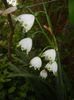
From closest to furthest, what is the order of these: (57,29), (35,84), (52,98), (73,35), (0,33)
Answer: (35,84), (52,98), (73,35), (57,29), (0,33)

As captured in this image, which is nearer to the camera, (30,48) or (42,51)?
(30,48)

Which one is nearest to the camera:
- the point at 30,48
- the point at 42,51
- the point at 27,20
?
the point at 27,20

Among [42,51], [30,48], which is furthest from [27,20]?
[42,51]

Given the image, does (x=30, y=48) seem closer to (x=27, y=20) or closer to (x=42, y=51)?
(x=42, y=51)

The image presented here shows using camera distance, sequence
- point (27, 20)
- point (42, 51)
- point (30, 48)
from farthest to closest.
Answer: point (42, 51), point (30, 48), point (27, 20)

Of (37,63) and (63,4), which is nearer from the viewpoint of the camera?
(37,63)

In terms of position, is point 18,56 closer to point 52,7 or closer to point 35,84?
point 35,84

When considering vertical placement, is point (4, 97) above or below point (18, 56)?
below

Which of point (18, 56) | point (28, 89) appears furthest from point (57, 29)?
point (28, 89)

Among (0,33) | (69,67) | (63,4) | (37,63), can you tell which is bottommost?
(37,63)

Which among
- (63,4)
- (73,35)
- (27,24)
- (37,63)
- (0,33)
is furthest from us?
(0,33)
